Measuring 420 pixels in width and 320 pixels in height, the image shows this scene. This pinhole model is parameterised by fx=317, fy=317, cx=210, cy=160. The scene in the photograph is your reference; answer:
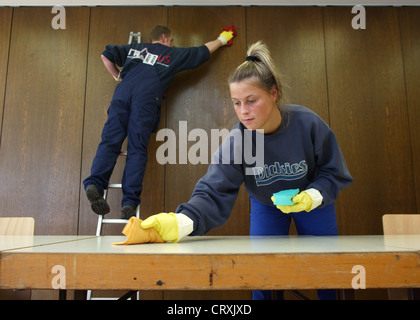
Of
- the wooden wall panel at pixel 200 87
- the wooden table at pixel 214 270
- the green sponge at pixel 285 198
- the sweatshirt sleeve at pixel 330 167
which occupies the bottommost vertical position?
the wooden table at pixel 214 270

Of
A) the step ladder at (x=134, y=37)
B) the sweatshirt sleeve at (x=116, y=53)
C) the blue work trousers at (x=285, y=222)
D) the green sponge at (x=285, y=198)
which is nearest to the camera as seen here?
the green sponge at (x=285, y=198)

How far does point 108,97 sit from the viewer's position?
2758mm

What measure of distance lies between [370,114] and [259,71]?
192 centimetres

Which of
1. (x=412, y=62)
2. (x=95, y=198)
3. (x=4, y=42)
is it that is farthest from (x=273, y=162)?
(x=4, y=42)

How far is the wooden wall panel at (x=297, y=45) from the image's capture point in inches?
110

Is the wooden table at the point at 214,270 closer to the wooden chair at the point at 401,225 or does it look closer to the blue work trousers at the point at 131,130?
the wooden chair at the point at 401,225

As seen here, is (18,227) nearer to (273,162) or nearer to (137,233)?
(137,233)

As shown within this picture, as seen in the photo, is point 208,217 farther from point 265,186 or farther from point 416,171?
point 416,171

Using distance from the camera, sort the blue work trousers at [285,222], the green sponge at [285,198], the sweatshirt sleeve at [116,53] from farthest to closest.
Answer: the sweatshirt sleeve at [116,53] → the blue work trousers at [285,222] → the green sponge at [285,198]

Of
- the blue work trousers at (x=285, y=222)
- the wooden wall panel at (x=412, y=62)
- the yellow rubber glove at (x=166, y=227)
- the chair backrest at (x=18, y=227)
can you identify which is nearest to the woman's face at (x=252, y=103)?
the blue work trousers at (x=285, y=222)

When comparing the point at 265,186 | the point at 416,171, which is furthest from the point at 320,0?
the point at 265,186

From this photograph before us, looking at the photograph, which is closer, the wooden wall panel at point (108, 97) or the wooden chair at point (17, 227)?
the wooden chair at point (17, 227)

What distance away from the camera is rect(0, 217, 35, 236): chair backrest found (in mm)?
1594

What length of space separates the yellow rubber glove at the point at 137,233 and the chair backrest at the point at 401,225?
1250 millimetres
